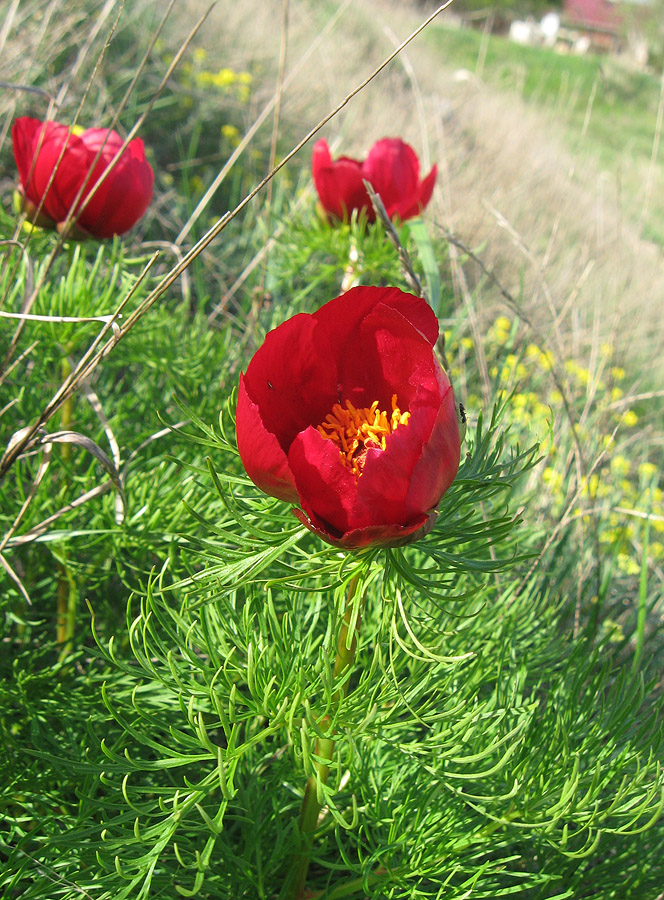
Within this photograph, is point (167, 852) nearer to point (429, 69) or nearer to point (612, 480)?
point (612, 480)

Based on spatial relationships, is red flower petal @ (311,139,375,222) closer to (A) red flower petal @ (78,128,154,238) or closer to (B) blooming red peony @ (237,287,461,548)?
(A) red flower petal @ (78,128,154,238)

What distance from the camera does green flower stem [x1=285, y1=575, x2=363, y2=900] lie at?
0.57m

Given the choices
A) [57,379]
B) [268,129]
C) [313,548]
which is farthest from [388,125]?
[313,548]

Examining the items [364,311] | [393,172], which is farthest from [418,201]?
[364,311]

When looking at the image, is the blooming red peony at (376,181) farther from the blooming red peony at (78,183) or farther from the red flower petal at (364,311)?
the red flower petal at (364,311)

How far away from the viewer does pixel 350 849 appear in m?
0.87

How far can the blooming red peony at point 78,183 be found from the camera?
2.92 ft

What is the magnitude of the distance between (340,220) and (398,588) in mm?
821

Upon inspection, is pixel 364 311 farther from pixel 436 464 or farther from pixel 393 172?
pixel 393 172

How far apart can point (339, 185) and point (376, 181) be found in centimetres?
6

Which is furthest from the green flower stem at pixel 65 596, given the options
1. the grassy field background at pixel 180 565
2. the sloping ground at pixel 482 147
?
A: the sloping ground at pixel 482 147

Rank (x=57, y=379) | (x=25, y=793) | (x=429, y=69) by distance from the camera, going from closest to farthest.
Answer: (x=25, y=793) → (x=57, y=379) → (x=429, y=69)

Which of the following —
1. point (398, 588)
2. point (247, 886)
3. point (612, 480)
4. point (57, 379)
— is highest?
point (398, 588)

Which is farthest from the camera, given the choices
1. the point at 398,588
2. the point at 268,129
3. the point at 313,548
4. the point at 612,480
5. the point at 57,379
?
the point at 268,129
